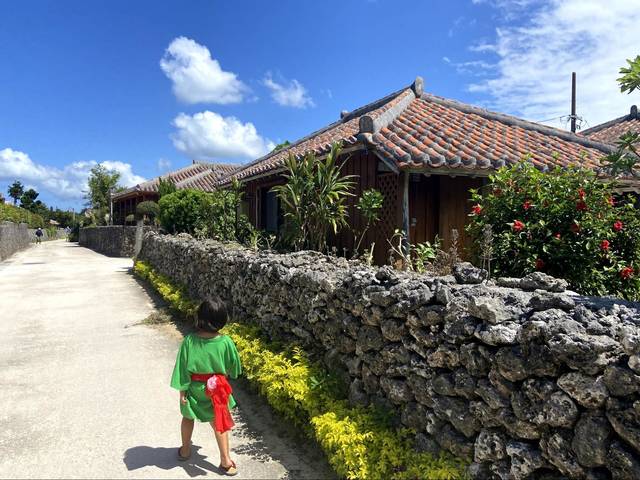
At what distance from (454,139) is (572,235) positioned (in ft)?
14.7

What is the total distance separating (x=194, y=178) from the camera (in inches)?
1246

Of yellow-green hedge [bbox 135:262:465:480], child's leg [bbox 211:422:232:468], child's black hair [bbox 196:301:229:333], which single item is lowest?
child's leg [bbox 211:422:232:468]

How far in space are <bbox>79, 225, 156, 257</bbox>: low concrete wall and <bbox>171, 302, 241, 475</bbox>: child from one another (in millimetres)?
19030

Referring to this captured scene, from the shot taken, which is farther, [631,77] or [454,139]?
[454,139]

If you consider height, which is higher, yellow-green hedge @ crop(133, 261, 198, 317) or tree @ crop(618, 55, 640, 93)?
tree @ crop(618, 55, 640, 93)

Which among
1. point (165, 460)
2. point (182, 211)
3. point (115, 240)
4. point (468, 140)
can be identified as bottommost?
point (165, 460)

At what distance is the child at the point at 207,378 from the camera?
3.63 meters

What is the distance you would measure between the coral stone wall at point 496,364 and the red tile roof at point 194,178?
24197mm

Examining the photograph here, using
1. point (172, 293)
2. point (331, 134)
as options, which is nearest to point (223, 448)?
point (172, 293)

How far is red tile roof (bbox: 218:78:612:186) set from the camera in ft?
23.9

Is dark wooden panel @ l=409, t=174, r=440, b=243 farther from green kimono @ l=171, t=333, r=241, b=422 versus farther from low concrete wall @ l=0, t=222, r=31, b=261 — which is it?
low concrete wall @ l=0, t=222, r=31, b=261

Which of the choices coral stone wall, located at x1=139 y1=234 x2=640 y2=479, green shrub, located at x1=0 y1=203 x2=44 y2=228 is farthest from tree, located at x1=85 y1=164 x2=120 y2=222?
coral stone wall, located at x1=139 y1=234 x2=640 y2=479

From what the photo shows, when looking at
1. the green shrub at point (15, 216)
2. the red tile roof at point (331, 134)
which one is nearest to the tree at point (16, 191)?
the green shrub at point (15, 216)

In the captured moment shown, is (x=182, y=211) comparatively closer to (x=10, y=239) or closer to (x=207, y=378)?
(x=207, y=378)
